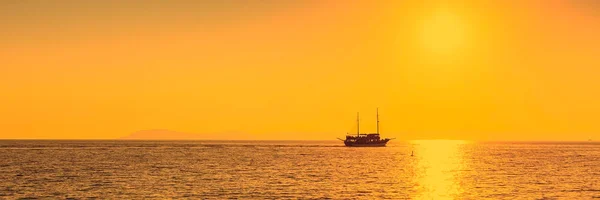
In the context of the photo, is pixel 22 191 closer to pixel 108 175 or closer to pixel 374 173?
pixel 108 175

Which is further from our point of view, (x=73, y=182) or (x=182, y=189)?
(x=73, y=182)

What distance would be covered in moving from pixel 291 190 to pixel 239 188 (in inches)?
278

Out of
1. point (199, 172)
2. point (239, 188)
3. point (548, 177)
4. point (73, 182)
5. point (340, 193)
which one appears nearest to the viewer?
point (340, 193)

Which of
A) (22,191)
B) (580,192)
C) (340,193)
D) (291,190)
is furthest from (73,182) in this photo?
(580,192)

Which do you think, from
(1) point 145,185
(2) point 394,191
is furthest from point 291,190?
(1) point 145,185

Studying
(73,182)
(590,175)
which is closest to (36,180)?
(73,182)

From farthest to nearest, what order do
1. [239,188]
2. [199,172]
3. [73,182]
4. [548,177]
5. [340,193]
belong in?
[199,172], [548,177], [73,182], [239,188], [340,193]

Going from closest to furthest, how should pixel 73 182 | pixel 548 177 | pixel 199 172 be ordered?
pixel 73 182, pixel 548 177, pixel 199 172

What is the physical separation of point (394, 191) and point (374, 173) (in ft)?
109

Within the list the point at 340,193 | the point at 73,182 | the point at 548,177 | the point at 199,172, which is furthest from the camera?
the point at 199,172

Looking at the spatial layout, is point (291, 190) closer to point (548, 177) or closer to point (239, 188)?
point (239, 188)

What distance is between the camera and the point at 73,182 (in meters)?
96.3

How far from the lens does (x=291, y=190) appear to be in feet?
280

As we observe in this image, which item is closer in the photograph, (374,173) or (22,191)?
(22,191)
